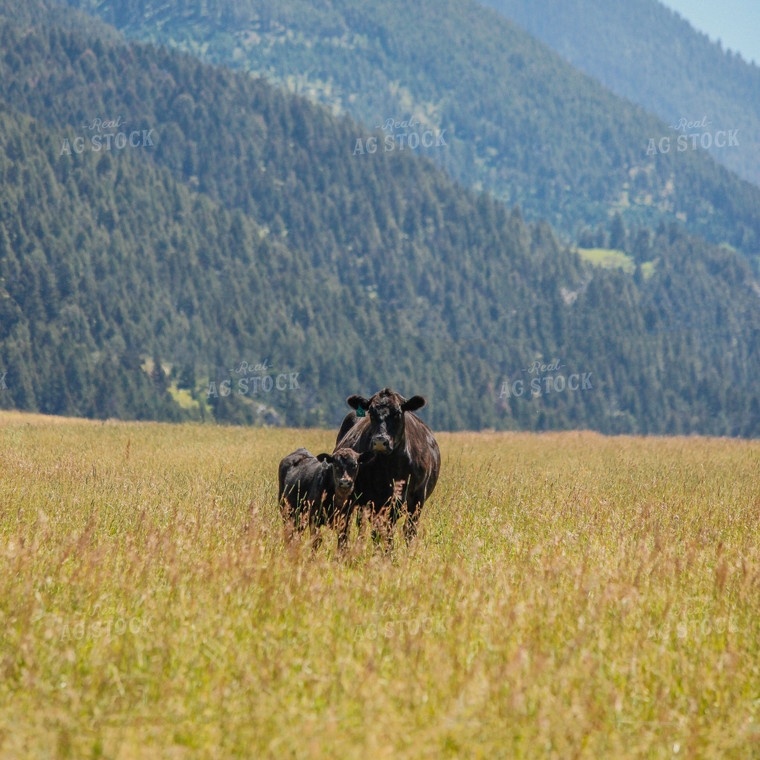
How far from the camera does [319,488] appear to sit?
27.8 feet

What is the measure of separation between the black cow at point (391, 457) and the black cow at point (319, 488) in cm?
20

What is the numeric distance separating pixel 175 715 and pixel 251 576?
1656mm

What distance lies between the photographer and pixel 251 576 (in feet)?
18.3

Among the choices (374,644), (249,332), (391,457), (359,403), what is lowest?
(249,332)

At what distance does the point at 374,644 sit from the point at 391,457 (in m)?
4.29

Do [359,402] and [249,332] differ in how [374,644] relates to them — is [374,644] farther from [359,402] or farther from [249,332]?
[249,332]

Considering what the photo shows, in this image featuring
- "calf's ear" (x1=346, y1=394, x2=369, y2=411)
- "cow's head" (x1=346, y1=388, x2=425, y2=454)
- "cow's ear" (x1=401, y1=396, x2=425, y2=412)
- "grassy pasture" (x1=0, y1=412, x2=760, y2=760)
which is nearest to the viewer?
"grassy pasture" (x1=0, y1=412, x2=760, y2=760)

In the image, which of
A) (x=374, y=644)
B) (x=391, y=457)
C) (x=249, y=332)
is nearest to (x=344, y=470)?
(x=391, y=457)

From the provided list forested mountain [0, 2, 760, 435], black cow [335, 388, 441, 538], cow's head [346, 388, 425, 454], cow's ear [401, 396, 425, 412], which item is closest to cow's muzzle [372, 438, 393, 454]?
black cow [335, 388, 441, 538]

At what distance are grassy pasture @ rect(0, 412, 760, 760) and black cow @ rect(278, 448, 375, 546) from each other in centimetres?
59

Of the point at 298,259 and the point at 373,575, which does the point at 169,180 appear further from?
the point at 373,575

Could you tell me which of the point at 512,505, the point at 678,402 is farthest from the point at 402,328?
the point at 512,505

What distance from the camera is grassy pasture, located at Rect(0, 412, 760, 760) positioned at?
384 centimetres

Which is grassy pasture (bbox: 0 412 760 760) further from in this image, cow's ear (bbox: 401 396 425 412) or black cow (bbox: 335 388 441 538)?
cow's ear (bbox: 401 396 425 412)
